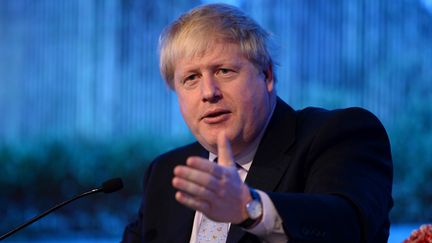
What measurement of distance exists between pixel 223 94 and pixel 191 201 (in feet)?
2.10

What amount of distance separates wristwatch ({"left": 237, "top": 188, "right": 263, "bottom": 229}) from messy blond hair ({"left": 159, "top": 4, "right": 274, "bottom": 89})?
23.9 inches

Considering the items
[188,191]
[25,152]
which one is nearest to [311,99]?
[25,152]

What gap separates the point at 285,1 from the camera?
356 cm

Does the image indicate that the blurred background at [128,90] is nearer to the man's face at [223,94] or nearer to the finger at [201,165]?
the man's face at [223,94]

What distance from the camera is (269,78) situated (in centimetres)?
202

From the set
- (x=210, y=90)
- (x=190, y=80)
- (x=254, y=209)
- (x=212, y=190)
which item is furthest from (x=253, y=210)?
(x=190, y=80)

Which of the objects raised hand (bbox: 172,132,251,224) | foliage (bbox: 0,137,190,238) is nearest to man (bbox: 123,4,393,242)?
raised hand (bbox: 172,132,251,224)

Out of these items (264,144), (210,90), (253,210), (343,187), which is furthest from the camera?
(264,144)

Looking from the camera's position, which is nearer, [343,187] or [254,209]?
[254,209]

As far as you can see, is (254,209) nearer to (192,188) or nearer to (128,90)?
(192,188)

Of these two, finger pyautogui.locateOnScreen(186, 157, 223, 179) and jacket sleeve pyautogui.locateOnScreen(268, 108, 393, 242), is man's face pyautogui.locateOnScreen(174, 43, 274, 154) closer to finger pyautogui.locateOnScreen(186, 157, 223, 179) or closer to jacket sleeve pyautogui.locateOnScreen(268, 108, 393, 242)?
jacket sleeve pyautogui.locateOnScreen(268, 108, 393, 242)

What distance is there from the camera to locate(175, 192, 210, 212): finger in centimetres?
126

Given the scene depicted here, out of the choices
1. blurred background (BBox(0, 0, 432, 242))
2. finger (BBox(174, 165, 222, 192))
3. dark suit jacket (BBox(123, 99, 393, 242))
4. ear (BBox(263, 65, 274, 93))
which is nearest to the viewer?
finger (BBox(174, 165, 222, 192))

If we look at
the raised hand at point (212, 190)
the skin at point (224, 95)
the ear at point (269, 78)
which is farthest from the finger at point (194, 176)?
the ear at point (269, 78)
